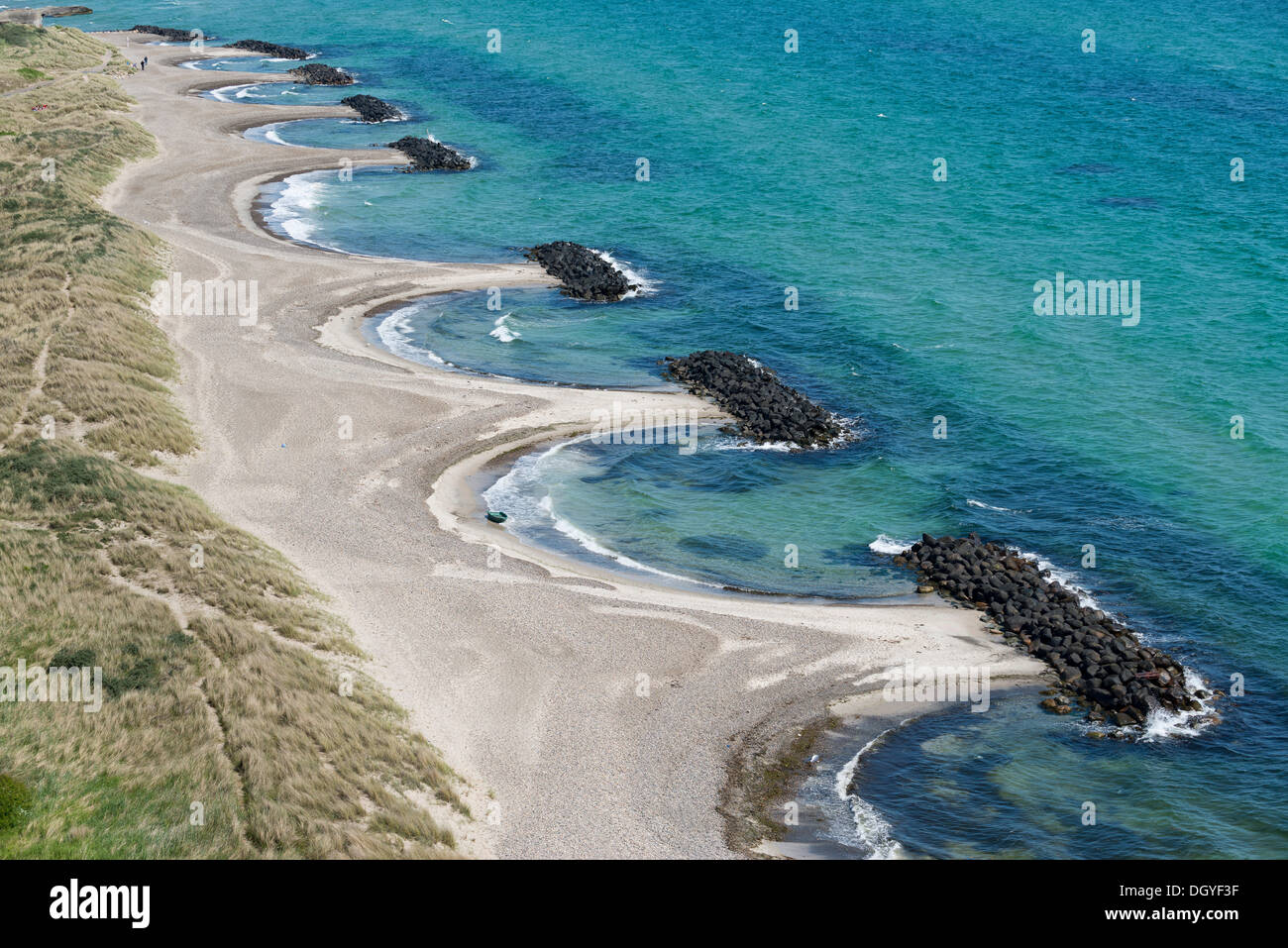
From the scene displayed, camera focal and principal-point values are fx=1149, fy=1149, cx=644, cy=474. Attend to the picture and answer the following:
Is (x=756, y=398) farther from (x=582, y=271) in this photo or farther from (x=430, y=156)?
(x=430, y=156)

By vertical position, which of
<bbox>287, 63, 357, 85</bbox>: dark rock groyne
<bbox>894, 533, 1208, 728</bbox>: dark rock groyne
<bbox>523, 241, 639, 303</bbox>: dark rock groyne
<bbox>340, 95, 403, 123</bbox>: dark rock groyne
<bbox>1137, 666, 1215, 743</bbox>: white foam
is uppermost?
<bbox>287, 63, 357, 85</bbox>: dark rock groyne

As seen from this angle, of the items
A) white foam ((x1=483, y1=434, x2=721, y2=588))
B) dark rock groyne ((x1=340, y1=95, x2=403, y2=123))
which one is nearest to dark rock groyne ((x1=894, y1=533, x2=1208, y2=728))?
white foam ((x1=483, y1=434, x2=721, y2=588))

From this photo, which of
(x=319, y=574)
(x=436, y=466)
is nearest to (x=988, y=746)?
(x=319, y=574)

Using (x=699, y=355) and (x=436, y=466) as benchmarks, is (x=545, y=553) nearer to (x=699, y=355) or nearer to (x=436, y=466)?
(x=436, y=466)

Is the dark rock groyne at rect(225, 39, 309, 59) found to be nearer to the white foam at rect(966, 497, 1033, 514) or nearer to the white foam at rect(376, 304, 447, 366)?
the white foam at rect(376, 304, 447, 366)

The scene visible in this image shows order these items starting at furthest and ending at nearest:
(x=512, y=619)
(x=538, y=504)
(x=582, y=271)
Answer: (x=582, y=271) < (x=538, y=504) < (x=512, y=619)

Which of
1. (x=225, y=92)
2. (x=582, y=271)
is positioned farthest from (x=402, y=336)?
(x=225, y=92)

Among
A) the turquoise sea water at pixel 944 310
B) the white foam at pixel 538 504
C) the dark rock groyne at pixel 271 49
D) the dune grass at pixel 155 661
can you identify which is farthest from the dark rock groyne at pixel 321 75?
the white foam at pixel 538 504
